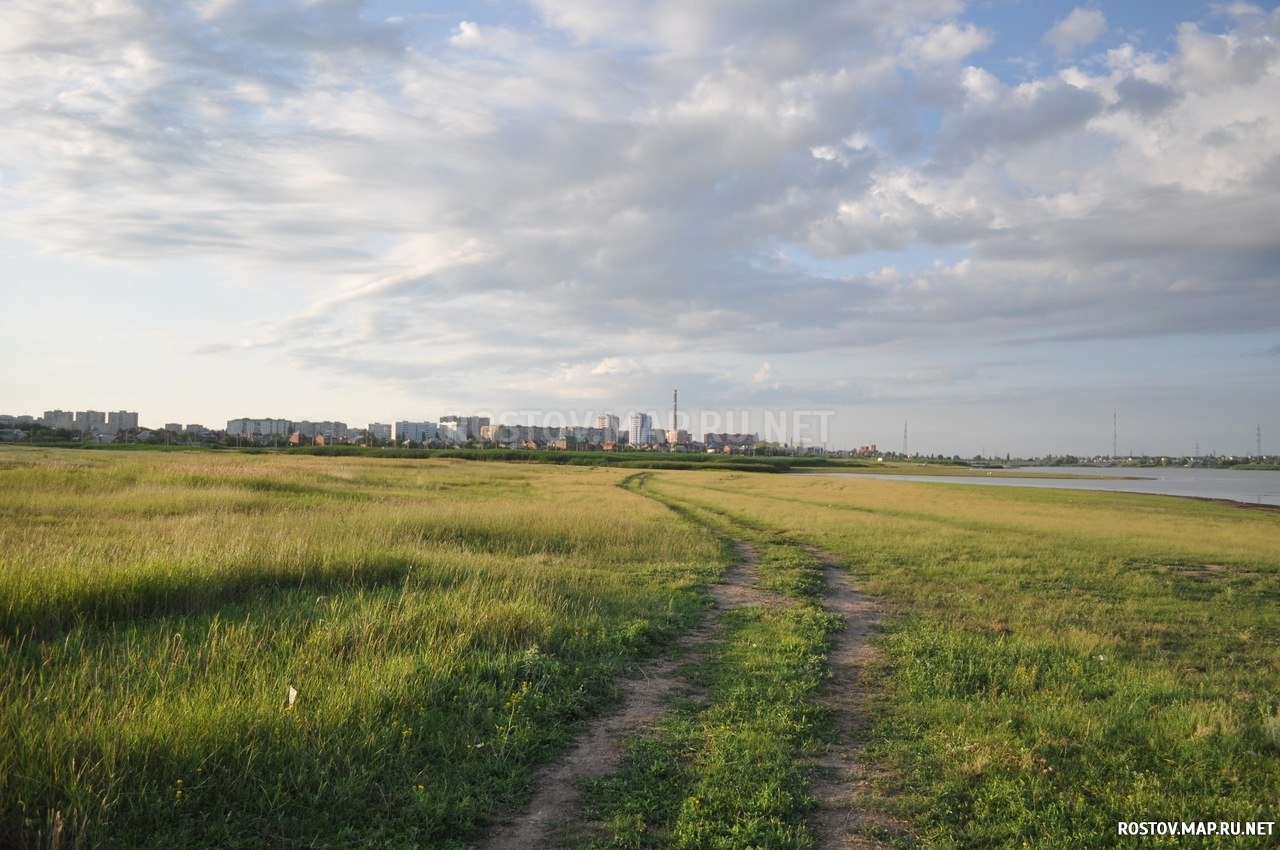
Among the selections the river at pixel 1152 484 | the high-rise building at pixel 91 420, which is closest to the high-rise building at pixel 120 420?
the high-rise building at pixel 91 420

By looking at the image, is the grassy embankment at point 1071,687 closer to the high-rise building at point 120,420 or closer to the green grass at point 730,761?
the green grass at point 730,761

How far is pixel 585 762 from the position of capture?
6426mm

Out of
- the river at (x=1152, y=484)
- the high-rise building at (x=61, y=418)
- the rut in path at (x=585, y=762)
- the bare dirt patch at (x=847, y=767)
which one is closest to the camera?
the rut in path at (x=585, y=762)

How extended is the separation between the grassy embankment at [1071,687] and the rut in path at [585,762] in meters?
2.31

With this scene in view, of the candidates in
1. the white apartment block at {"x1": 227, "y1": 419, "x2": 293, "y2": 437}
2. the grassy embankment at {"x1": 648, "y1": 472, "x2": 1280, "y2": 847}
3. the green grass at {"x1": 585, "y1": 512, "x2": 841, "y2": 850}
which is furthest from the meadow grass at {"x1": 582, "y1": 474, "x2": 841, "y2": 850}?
the white apartment block at {"x1": 227, "y1": 419, "x2": 293, "y2": 437}

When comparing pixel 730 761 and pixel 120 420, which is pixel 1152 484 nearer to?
pixel 730 761

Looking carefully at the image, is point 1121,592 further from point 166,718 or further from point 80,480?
point 80,480

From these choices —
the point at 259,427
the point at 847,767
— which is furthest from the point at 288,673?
the point at 259,427

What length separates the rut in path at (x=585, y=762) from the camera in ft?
17.1

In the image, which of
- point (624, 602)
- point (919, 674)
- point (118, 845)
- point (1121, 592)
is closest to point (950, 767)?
point (919, 674)

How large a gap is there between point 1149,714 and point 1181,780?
181 centimetres

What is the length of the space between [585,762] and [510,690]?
1.52 metres

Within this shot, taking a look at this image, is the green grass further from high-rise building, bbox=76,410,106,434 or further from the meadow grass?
high-rise building, bbox=76,410,106,434

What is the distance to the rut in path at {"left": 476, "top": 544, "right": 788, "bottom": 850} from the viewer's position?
522cm
